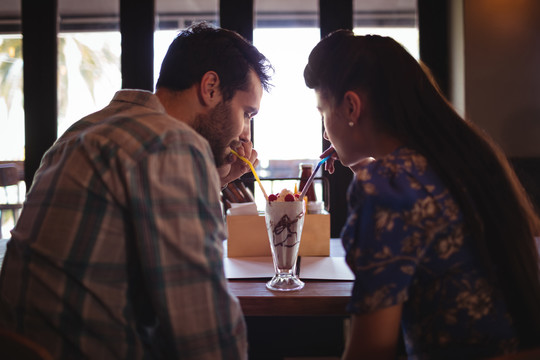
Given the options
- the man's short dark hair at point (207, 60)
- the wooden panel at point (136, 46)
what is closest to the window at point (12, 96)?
the wooden panel at point (136, 46)

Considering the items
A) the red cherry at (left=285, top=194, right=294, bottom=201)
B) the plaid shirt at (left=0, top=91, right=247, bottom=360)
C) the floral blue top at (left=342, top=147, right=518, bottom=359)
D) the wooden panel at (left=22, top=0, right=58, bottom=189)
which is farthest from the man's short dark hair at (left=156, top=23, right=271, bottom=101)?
the wooden panel at (left=22, top=0, right=58, bottom=189)

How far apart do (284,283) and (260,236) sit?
360 millimetres

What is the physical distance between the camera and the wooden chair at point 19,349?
0.46 meters

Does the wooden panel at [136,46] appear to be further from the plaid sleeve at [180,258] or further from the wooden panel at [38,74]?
the plaid sleeve at [180,258]

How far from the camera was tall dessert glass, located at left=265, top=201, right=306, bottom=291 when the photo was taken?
3.39 ft

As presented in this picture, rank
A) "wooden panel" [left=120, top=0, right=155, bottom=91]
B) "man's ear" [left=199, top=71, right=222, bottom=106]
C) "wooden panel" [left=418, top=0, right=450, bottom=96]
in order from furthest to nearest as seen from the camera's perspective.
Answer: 1. "wooden panel" [left=120, top=0, right=155, bottom=91]
2. "wooden panel" [left=418, top=0, right=450, bottom=96]
3. "man's ear" [left=199, top=71, right=222, bottom=106]

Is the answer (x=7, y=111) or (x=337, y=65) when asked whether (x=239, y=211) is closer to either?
(x=337, y=65)

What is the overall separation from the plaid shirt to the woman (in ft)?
0.79

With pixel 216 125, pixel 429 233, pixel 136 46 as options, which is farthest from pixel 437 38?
pixel 429 233

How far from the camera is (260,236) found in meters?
1.39

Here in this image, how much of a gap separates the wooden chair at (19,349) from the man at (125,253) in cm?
19

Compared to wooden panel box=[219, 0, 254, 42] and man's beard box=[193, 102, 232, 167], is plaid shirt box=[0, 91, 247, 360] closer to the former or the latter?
man's beard box=[193, 102, 232, 167]

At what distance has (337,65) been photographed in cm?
88

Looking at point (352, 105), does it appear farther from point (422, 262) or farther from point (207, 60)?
point (207, 60)
